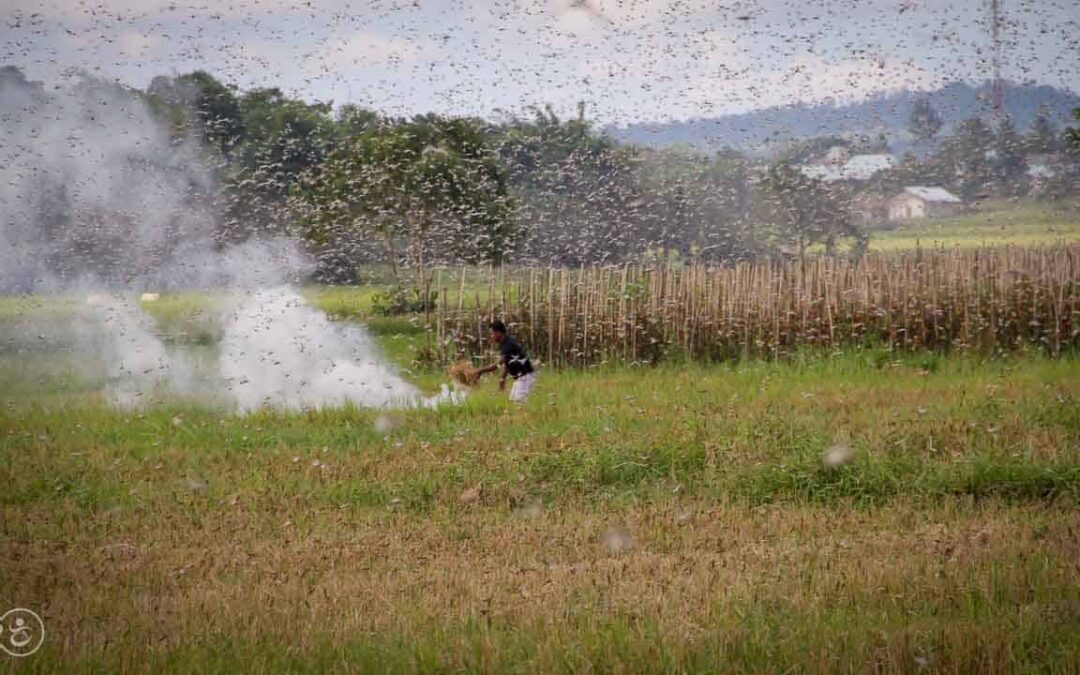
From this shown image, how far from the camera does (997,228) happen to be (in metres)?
38.2

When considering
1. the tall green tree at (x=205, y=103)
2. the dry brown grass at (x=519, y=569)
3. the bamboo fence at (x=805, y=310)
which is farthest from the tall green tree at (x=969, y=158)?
the dry brown grass at (x=519, y=569)

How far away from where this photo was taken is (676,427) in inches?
411

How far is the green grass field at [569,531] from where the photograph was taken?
5297 mm

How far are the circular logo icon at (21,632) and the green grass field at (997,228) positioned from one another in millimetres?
31068

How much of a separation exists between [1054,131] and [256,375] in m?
31.2

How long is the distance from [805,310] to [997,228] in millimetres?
25061

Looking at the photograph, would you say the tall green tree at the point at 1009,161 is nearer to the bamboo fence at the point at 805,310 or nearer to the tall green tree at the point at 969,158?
the tall green tree at the point at 969,158

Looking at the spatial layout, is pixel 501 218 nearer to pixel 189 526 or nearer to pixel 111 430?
pixel 111 430

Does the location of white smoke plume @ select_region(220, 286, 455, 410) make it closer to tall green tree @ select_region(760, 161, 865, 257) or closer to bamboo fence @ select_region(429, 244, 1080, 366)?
bamboo fence @ select_region(429, 244, 1080, 366)

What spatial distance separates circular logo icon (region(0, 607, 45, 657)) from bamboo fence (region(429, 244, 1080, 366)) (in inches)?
424

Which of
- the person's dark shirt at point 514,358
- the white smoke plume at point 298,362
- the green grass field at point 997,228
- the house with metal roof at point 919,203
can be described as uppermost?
the house with metal roof at point 919,203

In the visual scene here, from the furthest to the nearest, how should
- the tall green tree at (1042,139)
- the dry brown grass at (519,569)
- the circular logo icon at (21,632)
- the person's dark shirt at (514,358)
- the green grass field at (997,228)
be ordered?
the tall green tree at (1042,139)
the green grass field at (997,228)
the person's dark shirt at (514,358)
the dry brown grass at (519,569)
the circular logo icon at (21,632)

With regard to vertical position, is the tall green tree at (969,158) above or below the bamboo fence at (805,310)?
above

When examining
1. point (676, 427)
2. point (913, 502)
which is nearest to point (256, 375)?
point (676, 427)
